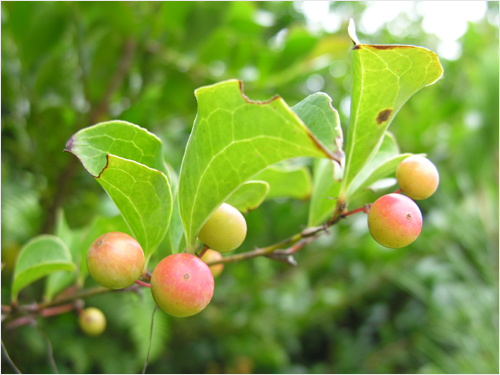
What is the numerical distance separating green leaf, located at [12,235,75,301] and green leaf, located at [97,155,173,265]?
8.4 inches

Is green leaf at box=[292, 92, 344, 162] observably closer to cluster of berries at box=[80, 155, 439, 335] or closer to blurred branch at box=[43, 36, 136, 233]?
cluster of berries at box=[80, 155, 439, 335]

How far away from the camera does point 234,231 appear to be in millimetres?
388

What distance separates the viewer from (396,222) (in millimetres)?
370

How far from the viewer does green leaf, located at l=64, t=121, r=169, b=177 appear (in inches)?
13.2

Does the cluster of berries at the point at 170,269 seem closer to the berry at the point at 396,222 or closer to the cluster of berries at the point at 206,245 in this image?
the cluster of berries at the point at 206,245

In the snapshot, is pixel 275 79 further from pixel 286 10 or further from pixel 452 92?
pixel 452 92

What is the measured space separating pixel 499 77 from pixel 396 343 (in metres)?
1.21

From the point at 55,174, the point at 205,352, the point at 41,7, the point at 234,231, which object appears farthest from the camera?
the point at 205,352

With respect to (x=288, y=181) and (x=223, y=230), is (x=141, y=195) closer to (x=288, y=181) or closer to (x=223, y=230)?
(x=223, y=230)

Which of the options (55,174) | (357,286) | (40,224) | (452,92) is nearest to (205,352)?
(357,286)

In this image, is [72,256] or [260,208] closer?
[72,256]

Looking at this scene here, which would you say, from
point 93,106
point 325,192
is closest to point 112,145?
Result: point 325,192

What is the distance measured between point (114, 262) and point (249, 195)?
0.18 meters

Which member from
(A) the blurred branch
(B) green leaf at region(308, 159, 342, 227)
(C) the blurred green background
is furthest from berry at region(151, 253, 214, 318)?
(A) the blurred branch
